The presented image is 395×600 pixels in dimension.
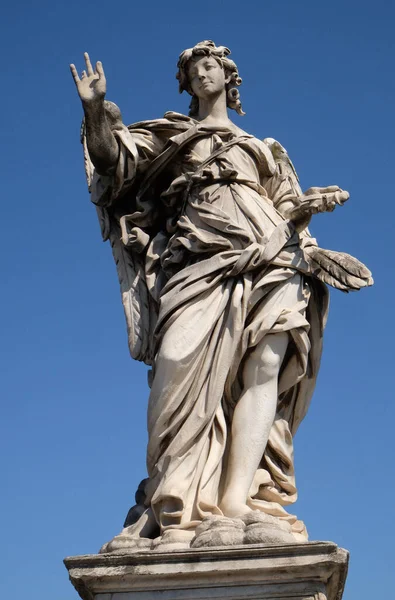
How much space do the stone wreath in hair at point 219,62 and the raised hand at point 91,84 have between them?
101 cm

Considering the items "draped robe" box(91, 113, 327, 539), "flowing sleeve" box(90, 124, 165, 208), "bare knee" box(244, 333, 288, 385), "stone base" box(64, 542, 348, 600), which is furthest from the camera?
"flowing sleeve" box(90, 124, 165, 208)

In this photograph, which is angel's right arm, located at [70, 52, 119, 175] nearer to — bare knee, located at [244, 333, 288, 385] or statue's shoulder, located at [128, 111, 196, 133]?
statue's shoulder, located at [128, 111, 196, 133]

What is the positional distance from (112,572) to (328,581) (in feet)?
4.18

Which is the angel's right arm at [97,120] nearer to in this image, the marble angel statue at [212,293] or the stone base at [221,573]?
the marble angel statue at [212,293]

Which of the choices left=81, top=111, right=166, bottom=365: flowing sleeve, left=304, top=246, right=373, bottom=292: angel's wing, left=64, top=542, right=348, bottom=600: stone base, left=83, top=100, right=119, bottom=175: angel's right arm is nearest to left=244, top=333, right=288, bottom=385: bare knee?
left=304, top=246, right=373, bottom=292: angel's wing

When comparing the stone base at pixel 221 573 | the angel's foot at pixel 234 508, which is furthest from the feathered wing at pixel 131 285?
the stone base at pixel 221 573

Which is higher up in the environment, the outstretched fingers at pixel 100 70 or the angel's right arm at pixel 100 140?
the outstretched fingers at pixel 100 70

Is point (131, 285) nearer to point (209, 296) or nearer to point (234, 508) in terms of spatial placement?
point (209, 296)

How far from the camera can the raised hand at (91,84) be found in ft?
24.4

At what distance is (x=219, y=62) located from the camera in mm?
8250

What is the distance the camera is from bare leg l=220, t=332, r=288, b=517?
6.56 meters

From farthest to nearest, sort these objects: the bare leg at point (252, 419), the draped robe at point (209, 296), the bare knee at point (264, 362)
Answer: the bare knee at point (264, 362)
the draped robe at point (209, 296)
the bare leg at point (252, 419)

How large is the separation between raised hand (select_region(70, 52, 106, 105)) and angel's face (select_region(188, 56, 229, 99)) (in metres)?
1.00

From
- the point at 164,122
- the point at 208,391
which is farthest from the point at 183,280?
the point at 164,122
